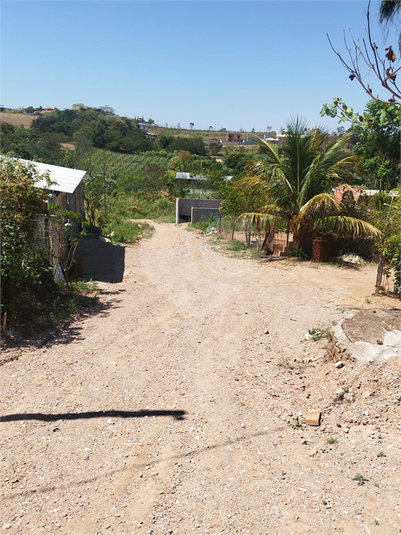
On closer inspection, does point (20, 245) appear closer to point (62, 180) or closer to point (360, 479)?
point (62, 180)

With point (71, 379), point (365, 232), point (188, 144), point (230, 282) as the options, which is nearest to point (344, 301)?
point (230, 282)

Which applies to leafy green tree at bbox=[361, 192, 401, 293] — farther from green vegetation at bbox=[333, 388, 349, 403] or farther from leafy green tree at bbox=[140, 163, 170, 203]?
leafy green tree at bbox=[140, 163, 170, 203]

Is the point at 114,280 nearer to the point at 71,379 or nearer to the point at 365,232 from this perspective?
the point at 71,379

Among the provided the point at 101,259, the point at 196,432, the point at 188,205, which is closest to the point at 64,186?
the point at 101,259

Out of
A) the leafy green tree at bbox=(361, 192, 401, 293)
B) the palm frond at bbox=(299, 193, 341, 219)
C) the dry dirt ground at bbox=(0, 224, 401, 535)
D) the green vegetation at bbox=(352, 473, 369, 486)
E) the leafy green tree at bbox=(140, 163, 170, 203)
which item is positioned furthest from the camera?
the leafy green tree at bbox=(140, 163, 170, 203)

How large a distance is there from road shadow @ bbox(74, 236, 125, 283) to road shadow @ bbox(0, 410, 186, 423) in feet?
20.6


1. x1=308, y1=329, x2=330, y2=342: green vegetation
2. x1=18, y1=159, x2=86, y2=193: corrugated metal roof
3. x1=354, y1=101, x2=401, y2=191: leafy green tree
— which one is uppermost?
x1=354, y1=101, x2=401, y2=191: leafy green tree

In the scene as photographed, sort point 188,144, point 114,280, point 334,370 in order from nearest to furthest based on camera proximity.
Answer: point 334,370 → point 114,280 → point 188,144

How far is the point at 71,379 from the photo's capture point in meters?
6.00

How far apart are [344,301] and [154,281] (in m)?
4.54

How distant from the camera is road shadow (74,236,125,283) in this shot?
11.7 m

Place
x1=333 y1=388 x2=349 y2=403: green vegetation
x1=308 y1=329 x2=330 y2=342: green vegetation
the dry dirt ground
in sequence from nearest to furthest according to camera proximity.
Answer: the dry dirt ground → x1=333 y1=388 x2=349 y2=403: green vegetation → x1=308 y1=329 x2=330 y2=342: green vegetation

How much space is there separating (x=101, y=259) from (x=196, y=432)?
9.51m

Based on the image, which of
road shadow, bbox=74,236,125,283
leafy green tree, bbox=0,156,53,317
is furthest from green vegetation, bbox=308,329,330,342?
road shadow, bbox=74,236,125,283
